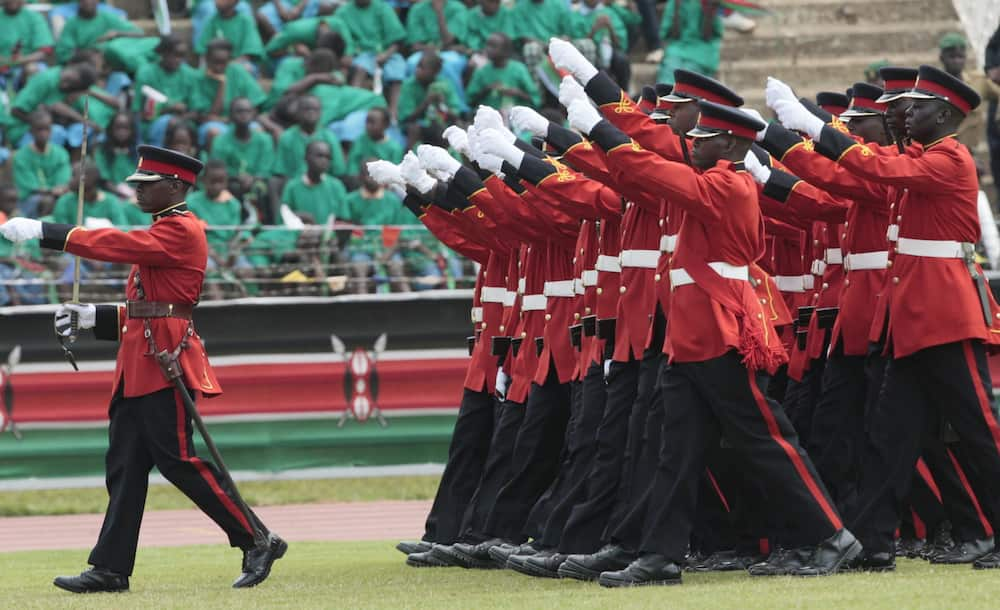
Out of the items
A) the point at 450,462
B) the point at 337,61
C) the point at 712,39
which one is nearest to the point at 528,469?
the point at 450,462

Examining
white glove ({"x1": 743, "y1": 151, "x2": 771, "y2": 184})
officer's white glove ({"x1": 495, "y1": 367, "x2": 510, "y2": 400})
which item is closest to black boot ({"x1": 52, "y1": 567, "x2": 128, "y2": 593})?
officer's white glove ({"x1": 495, "y1": 367, "x2": 510, "y2": 400})

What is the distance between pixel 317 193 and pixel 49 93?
2738 mm

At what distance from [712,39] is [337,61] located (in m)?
3.63

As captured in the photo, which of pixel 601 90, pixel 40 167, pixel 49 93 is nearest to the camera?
pixel 601 90

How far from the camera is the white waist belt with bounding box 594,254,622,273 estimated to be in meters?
9.25

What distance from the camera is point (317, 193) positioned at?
53.6ft

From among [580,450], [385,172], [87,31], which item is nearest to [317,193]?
[87,31]

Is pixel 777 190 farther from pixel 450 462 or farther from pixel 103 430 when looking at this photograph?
pixel 103 430

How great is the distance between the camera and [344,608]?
7754 millimetres

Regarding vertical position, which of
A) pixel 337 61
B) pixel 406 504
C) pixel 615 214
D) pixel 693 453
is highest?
pixel 337 61

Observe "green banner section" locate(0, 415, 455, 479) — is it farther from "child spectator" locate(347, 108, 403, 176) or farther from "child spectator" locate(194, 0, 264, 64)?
"child spectator" locate(194, 0, 264, 64)

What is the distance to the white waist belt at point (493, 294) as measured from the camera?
424 inches

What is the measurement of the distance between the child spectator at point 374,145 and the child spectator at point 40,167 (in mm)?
2337

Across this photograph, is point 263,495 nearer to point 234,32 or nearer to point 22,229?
point 234,32
